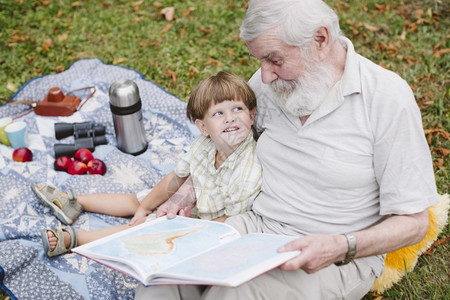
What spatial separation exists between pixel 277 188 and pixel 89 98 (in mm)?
2767

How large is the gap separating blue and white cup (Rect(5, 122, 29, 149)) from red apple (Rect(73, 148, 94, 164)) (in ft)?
1.60

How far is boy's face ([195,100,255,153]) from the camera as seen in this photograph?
2.86 metres

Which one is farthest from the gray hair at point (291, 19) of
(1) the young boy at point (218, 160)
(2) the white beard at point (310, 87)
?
(1) the young boy at point (218, 160)

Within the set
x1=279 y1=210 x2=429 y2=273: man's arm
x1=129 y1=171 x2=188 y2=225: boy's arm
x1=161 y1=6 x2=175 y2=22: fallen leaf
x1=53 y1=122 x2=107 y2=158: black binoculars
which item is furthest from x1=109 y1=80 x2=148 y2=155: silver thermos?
x1=161 y1=6 x2=175 y2=22: fallen leaf

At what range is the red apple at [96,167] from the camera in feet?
13.0

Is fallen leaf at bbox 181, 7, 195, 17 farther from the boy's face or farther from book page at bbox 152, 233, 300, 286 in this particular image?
book page at bbox 152, 233, 300, 286

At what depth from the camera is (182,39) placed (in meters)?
6.20

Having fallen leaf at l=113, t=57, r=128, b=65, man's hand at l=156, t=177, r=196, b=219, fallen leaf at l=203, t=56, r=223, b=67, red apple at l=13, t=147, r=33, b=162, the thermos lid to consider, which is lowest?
fallen leaf at l=113, t=57, r=128, b=65

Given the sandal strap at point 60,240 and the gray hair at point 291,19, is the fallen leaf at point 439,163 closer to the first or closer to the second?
the gray hair at point 291,19

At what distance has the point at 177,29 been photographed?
642cm

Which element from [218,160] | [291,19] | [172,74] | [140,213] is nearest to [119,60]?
[172,74]

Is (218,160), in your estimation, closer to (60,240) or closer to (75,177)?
(60,240)

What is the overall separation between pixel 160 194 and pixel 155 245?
41.7 inches

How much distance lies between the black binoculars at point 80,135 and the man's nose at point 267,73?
7.26ft
